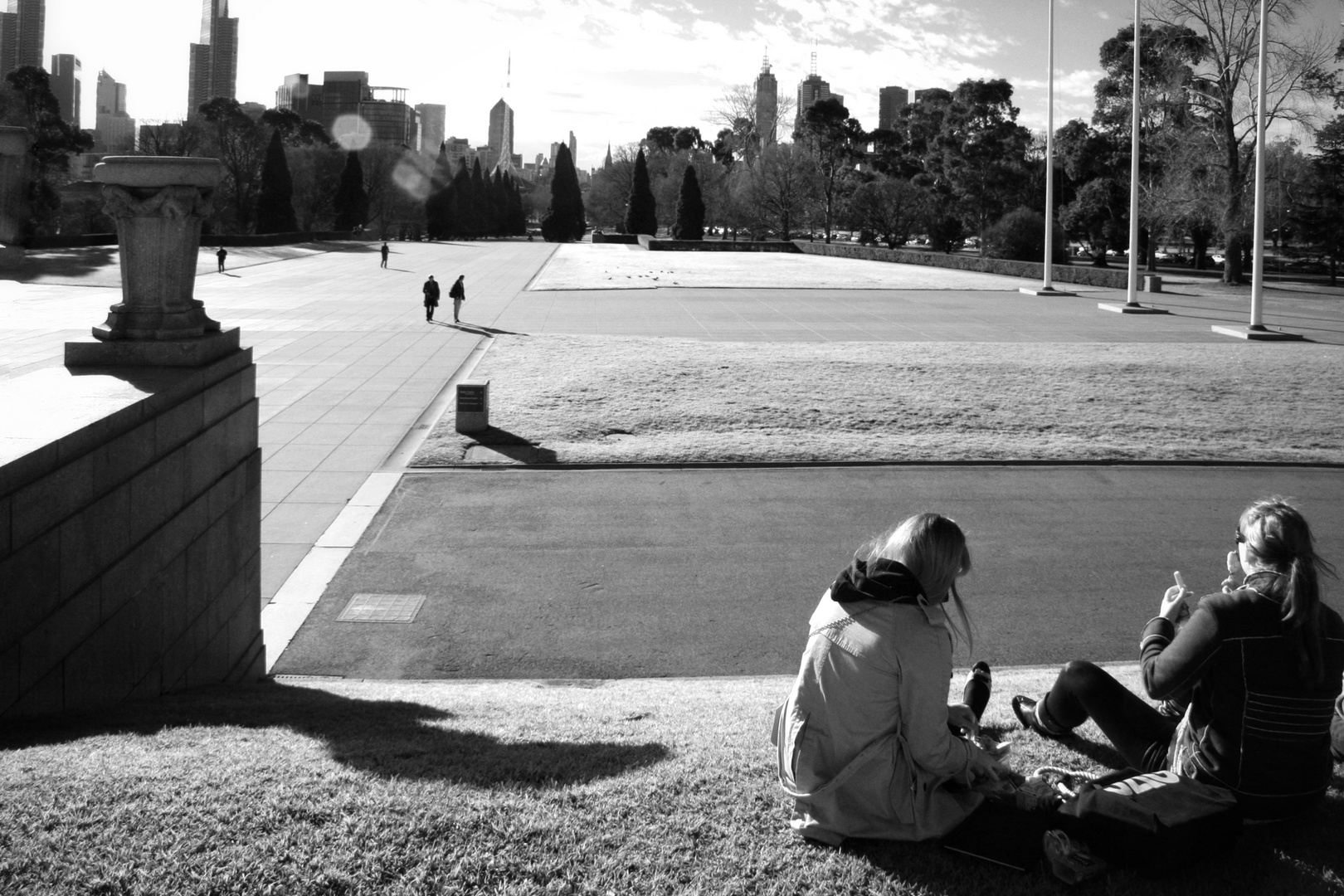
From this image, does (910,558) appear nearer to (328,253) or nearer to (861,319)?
(861,319)

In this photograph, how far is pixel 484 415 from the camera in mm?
16609

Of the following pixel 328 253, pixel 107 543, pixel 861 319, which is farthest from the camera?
pixel 328 253

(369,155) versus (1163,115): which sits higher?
(369,155)

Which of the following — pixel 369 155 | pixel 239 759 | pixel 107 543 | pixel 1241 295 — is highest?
pixel 369 155

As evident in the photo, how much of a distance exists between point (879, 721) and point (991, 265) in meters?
59.6

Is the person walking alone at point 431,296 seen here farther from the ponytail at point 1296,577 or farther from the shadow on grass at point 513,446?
the ponytail at point 1296,577

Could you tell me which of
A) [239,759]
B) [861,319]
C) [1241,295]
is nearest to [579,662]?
[239,759]

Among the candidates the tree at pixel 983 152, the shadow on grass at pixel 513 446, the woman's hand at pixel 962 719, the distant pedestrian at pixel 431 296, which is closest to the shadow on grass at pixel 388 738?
the woman's hand at pixel 962 719

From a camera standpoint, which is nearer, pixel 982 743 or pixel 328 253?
pixel 982 743

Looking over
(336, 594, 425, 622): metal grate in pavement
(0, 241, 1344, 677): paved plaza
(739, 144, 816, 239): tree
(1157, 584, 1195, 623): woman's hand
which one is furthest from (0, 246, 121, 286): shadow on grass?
(739, 144, 816, 239): tree

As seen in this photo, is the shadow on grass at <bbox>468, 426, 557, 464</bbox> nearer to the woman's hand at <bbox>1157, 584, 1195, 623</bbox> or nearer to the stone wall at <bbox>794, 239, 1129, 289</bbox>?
the woman's hand at <bbox>1157, 584, 1195, 623</bbox>

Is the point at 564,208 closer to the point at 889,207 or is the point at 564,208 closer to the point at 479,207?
the point at 479,207

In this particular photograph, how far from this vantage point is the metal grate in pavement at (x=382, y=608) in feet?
30.7

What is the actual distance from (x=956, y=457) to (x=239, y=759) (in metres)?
12.1
